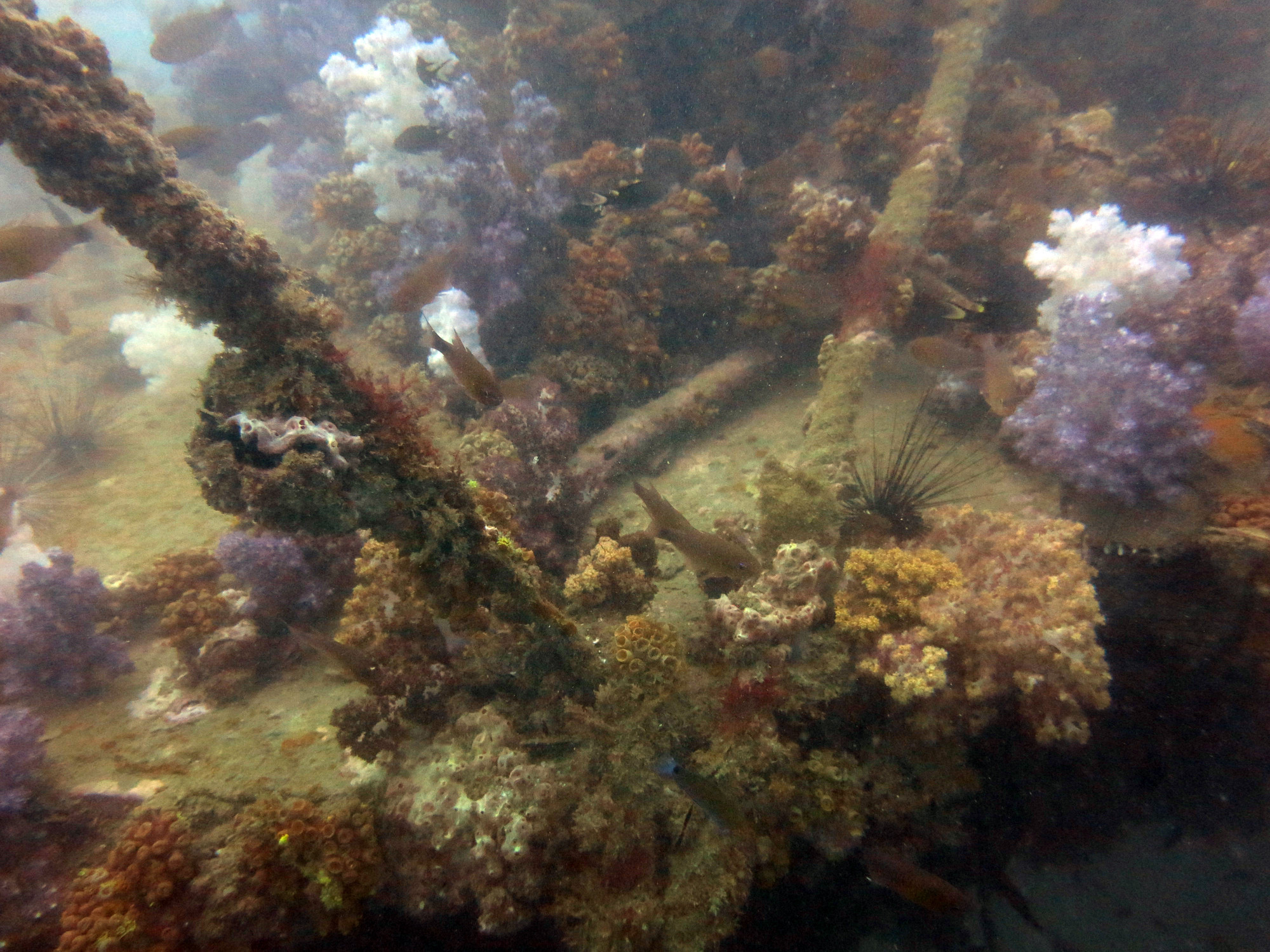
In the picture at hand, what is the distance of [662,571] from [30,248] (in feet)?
21.8

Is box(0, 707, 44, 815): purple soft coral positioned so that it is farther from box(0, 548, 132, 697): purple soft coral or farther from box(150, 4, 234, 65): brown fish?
box(150, 4, 234, 65): brown fish

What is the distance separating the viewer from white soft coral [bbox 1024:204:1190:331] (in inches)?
220

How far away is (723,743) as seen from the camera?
3.44 m

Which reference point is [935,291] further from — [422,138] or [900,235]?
[422,138]

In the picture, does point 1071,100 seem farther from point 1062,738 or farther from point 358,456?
point 358,456

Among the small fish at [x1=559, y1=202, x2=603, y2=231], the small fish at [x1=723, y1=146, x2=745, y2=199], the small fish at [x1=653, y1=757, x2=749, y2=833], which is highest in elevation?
the small fish at [x1=723, y1=146, x2=745, y2=199]

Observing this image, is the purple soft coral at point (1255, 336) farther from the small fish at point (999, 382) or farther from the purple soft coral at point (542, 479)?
the purple soft coral at point (542, 479)

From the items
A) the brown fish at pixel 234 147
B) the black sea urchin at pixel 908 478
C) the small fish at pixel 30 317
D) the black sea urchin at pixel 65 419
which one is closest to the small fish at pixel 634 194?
the black sea urchin at pixel 908 478

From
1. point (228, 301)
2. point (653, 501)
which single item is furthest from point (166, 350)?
point (653, 501)

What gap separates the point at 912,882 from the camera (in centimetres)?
308

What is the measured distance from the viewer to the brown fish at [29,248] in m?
4.94

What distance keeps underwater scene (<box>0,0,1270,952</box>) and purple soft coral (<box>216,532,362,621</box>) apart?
0.03m

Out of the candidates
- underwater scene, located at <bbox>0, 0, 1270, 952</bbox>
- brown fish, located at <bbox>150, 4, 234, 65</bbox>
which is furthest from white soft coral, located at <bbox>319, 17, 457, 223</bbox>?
brown fish, located at <bbox>150, 4, 234, 65</bbox>

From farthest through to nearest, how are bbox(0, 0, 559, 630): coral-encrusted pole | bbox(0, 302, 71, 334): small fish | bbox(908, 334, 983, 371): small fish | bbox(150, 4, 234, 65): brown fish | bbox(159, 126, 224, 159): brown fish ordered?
bbox(150, 4, 234, 65): brown fish < bbox(159, 126, 224, 159): brown fish < bbox(0, 302, 71, 334): small fish < bbox(908, 334, 983, 371): small fish < bbox(0, 0, 559, 630): coral-encrusted pole
